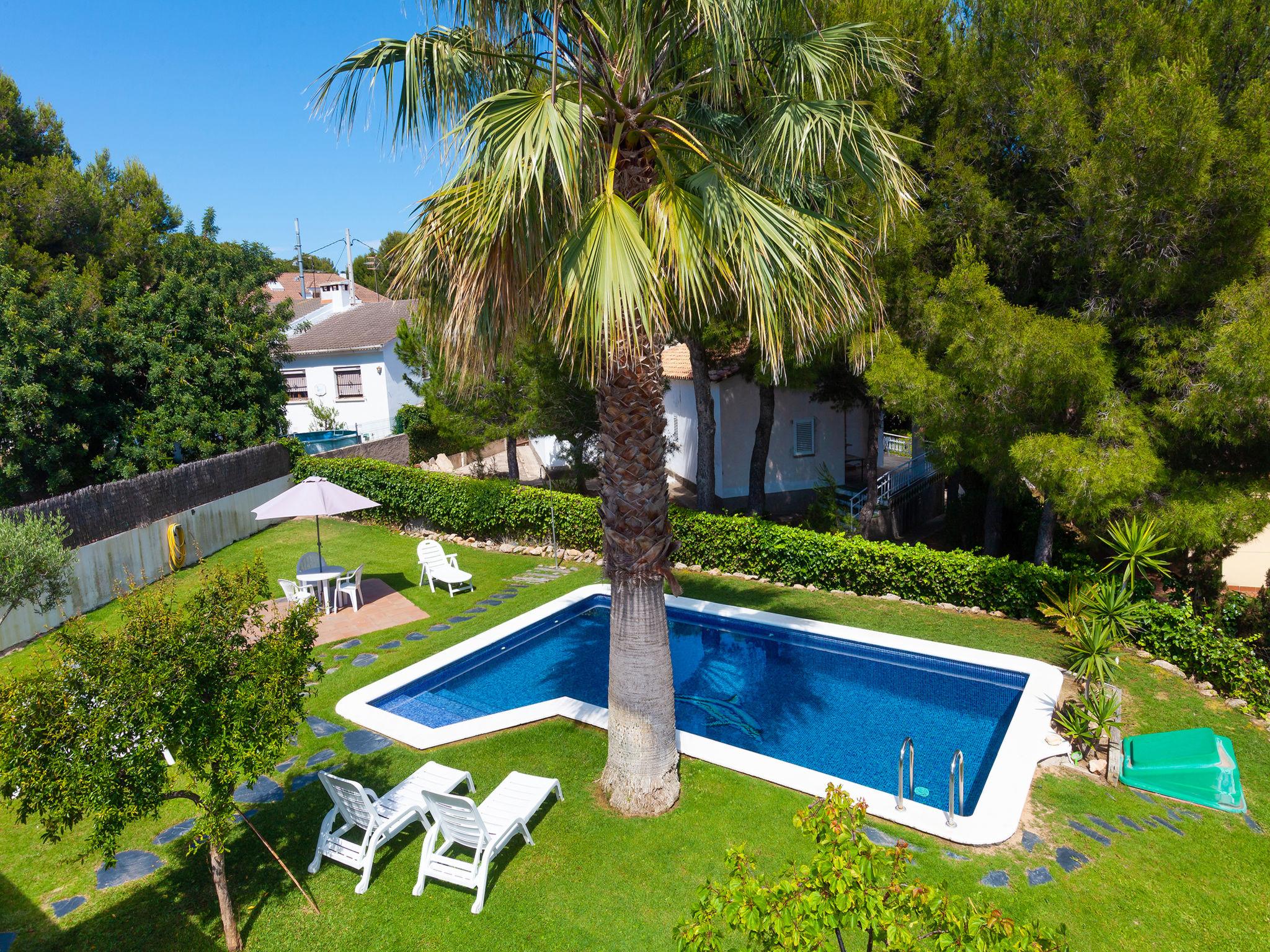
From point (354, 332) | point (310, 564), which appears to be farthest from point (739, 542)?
point (354, 332)

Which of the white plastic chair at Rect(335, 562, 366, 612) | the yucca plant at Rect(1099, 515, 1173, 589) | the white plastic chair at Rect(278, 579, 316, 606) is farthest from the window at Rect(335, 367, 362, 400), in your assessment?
the yucca plant at Rect(1099, 515, 1173, 589)

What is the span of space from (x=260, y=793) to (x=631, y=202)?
23.4 feet

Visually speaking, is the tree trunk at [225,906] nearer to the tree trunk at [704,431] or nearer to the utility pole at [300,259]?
the tree trunk at [704,431]

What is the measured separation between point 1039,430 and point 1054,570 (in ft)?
A: 7.88

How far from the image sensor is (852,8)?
1212 cm

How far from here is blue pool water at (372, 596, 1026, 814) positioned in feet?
29.8

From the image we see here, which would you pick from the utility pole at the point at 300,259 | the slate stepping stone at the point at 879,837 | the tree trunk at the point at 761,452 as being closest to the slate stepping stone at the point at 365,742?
the slate stepping stone at the point at 879,837

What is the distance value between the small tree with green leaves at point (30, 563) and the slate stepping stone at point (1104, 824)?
1212 centimetres

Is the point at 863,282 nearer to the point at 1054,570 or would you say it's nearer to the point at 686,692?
the point at 686,692

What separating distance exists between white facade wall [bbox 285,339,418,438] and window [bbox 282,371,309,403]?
141 mm

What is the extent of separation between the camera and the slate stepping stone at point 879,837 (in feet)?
22.8

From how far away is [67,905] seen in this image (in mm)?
6352

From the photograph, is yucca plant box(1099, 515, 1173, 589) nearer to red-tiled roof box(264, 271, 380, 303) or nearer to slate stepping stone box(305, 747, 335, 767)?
slate stepping stone box(305, 747, 335, 767)

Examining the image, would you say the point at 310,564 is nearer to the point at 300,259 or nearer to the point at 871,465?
the point at 871,465
